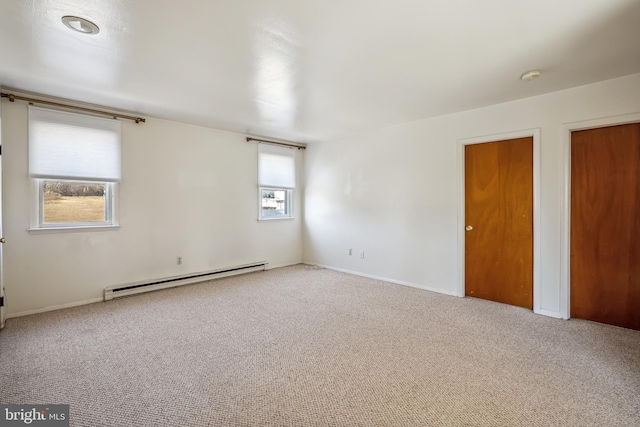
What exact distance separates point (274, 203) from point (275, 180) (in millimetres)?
454

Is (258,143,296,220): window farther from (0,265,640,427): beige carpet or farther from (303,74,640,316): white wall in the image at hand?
(0,265,640,427): beige carpet

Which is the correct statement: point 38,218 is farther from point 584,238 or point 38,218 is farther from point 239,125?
point 584,238

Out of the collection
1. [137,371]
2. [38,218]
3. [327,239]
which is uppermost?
[38,218]

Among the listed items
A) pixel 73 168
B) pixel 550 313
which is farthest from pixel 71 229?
pixel 550 313

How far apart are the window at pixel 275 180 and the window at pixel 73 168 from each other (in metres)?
2.25

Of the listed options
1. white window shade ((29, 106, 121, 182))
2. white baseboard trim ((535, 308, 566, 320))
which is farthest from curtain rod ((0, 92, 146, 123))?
white baseboard trim ((535, 308, 566, 320))

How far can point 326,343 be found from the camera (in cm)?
271

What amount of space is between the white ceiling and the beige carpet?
7.91 feet

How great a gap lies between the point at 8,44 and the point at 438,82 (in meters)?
3.54

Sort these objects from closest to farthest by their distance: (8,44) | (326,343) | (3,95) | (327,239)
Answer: (8,44) → (326,343) → (3,95) → (327,239)

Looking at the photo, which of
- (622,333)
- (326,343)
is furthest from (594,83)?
(326,343)

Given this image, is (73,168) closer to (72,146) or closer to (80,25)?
(72,146)

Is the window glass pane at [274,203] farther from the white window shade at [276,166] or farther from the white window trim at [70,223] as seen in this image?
the white window trim at [70,223]

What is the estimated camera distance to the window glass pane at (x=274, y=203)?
18.6ft
